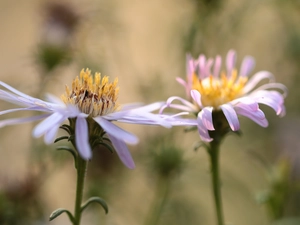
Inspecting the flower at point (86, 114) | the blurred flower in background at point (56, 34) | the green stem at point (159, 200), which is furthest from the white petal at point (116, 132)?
the blurred flower in background at point (56, 34)

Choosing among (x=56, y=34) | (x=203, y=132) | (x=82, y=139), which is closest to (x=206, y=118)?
(x=203, y=132)

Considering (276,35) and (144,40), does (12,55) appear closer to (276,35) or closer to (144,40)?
(144,40)

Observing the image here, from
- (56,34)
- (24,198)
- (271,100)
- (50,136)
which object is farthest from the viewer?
(56,34)

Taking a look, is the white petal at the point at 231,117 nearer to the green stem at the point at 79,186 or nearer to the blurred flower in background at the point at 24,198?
the green stem at the point at 79,186

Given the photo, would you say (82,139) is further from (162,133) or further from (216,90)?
(162,133)

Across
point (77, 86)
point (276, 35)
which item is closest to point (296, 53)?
point (276, 35)

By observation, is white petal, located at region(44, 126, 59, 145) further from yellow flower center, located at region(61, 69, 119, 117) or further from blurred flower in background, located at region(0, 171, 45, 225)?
blurred flower in background, located at region(0, 171, 45, 225)
